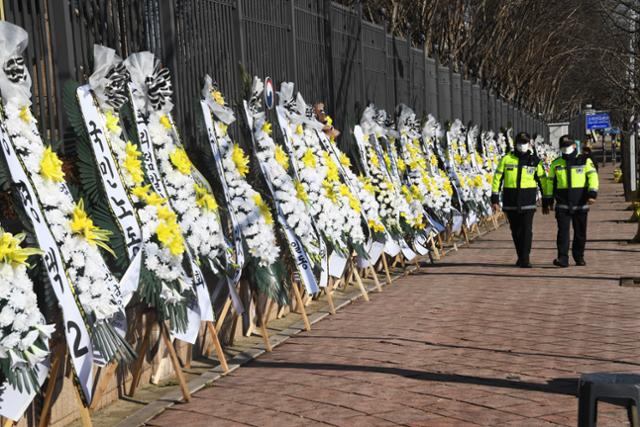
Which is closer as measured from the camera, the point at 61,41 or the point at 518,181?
the point at 61,41

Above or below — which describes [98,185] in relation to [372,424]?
above

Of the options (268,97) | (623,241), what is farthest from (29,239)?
(623,241)

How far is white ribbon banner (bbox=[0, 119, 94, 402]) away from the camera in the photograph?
19.6ft

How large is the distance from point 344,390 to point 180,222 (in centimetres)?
176

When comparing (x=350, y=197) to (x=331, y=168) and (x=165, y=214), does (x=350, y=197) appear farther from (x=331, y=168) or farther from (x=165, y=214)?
(x=165, y=214)

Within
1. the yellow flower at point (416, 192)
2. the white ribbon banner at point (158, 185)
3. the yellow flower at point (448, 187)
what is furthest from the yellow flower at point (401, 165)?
the white ribbon banner at point (158, 185)

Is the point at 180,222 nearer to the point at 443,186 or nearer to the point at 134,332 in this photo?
the point at 134,332

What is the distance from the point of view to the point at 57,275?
6098 mm

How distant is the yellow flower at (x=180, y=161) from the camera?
825 centimetres

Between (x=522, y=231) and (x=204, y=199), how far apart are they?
8483 mm

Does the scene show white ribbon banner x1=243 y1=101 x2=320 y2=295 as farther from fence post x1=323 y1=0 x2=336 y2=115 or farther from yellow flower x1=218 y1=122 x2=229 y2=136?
fence post x1=323 y1=0 x2=336 y2=115

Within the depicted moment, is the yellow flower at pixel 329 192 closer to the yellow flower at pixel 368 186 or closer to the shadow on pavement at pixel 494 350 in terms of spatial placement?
the yellow flower at pixel 368 186

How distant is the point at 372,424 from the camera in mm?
6719

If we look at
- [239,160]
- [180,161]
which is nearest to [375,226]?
[239,160]
